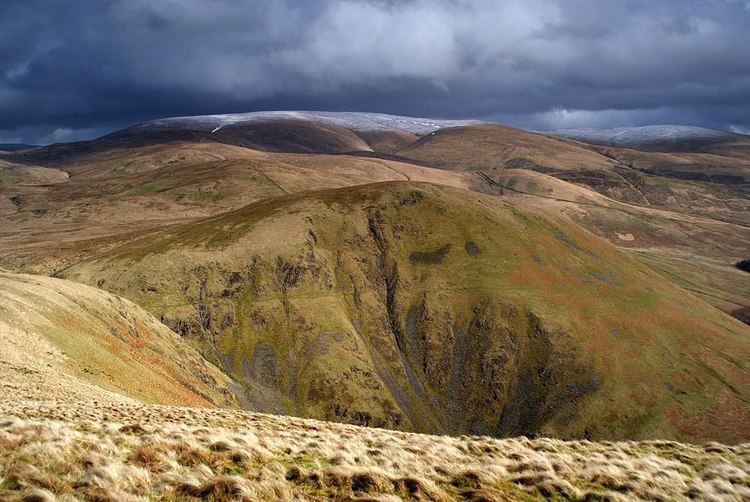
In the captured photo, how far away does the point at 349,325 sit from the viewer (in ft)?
449

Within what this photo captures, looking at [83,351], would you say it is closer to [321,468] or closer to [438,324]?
[321,468]

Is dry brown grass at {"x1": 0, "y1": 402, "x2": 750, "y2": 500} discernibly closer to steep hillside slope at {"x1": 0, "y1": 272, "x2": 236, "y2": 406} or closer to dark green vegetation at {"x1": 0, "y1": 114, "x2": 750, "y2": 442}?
steep hillside slope at {"x1": 0, "y1": 272, "x2": 236, "y2": 406}

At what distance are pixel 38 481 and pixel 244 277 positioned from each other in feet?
432

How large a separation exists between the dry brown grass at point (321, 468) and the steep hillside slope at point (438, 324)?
97344 mm

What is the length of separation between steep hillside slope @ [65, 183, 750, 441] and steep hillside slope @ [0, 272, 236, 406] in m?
40.0

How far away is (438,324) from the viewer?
138500 millimetres

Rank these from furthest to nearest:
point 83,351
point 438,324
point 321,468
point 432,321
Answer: point 432,321, point 438,324, point 83,351, point 321,468

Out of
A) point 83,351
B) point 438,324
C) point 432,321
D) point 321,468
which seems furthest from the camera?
point 432,321

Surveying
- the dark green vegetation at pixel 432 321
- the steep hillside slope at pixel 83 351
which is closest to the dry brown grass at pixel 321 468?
the steep hillside slope at pixel 83 351

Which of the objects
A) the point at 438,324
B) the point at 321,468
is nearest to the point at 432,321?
the point at 438,324

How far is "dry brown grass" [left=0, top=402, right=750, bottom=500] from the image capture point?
12.2 m

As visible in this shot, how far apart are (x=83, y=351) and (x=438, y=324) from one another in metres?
102

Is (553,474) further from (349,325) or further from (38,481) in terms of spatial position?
(349,325)

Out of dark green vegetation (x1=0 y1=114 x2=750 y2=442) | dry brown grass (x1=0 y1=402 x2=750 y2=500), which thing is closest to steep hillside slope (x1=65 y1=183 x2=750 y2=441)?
dark green vegetation (x1=0 y1=114 x2=750 y2=442)
